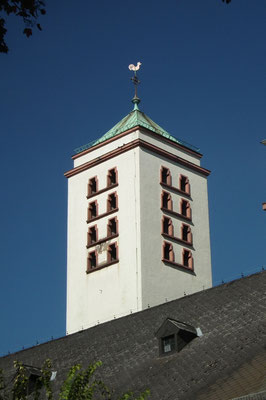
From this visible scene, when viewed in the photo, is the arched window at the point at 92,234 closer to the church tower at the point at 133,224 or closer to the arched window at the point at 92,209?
the church tower at the point at 133,224

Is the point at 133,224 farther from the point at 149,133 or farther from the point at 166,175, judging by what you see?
the point at 149,133

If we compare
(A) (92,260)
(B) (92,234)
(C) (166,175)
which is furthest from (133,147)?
(A) (92,260)

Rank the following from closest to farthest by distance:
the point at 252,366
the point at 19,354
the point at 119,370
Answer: the point at 252,366 → the point at 119,370 → the point at 19,354

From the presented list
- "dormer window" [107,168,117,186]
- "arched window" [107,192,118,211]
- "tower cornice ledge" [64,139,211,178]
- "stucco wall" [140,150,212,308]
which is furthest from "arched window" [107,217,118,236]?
"tower cornice ledge" [64,139,211,178]

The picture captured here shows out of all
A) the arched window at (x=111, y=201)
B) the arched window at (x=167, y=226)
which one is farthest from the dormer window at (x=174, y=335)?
the arched window at (x=111, y=201)

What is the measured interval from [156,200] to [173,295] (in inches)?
293

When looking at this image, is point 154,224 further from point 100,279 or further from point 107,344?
point 107,344

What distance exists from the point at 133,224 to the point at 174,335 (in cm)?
2552

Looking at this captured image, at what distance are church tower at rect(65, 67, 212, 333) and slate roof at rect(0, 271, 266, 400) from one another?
1398 cm

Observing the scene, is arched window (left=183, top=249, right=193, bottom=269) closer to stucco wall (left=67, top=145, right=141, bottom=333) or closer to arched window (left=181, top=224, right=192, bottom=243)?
arched window (left=181, top=224, right=192, bottom=243)

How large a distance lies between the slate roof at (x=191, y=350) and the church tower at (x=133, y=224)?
14.0 metres

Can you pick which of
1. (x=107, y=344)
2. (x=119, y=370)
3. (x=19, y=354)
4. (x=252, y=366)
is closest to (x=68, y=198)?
(x=19, y=354)

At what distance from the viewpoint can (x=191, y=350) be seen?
→ 32906mm

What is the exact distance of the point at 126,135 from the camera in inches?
2490
